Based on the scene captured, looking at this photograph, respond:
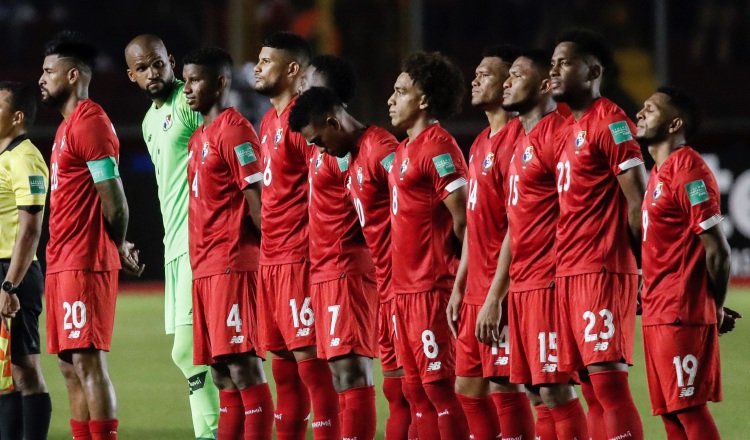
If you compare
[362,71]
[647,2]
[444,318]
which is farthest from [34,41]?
[444,318]

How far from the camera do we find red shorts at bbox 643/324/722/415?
5262mm

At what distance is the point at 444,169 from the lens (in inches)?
226

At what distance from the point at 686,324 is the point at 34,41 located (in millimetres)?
18618

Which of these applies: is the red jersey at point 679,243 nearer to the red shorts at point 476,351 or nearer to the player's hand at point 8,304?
the red shorts at point 476,351

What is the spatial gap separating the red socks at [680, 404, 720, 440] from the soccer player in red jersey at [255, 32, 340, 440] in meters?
1.69

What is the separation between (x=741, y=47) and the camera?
21.8m

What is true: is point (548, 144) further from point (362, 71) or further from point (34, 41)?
point (34, 41)

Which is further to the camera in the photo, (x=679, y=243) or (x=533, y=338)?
(x=533, y=338)

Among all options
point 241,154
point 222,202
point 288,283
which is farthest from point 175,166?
point 288,283

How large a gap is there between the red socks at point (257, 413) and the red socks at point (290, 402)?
5 cm

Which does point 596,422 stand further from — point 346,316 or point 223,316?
point 223,316

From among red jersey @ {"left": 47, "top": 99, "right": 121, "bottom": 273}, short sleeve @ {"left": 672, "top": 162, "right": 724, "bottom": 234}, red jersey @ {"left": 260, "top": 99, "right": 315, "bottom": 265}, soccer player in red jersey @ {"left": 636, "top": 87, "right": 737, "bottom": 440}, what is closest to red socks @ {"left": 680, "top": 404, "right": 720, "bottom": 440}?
soccer player in red jersey @ {"left": 636, "top": 87, "right": 737, "bottom": 440}

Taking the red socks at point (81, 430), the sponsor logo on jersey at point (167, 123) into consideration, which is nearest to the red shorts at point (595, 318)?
the red socks at point (81, 430)

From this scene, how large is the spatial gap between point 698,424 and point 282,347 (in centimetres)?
210
